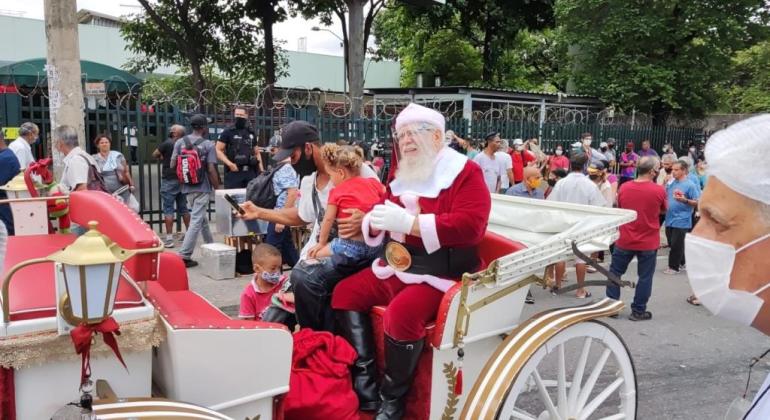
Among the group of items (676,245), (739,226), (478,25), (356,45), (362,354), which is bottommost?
(676,245)

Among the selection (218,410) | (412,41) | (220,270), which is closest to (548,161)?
(220,270)

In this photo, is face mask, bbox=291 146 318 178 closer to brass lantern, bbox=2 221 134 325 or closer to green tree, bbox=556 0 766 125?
brass lantern, bbox=2 221 134 325

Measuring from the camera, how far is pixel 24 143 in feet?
25.8

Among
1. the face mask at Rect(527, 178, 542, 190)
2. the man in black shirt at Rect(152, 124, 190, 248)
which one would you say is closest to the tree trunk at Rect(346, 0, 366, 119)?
the man in black shirt at Rect(152, 124, 190, 248)

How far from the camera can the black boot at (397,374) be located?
2.75 m

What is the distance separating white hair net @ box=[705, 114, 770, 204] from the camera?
126 centimetres

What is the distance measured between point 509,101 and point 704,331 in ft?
50.4

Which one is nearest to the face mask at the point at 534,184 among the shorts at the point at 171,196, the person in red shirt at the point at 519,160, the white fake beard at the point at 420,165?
the person in red shirt at the point at 519,160

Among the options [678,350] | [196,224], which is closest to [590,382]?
[678,350]

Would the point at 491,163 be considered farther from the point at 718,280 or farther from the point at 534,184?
the point at 718,280

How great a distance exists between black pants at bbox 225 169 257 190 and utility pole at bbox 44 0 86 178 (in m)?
2.25

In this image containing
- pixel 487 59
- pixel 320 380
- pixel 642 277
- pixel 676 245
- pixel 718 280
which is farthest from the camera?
pixel 487 59

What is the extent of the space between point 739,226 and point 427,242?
1.58 m

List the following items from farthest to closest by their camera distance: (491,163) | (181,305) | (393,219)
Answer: (491,163) < (393,219) < (181,305)
